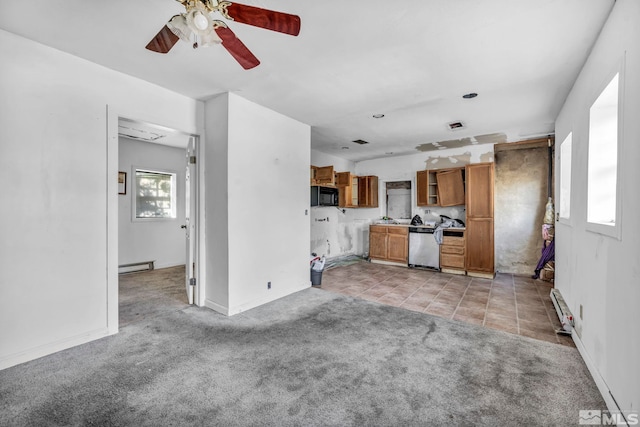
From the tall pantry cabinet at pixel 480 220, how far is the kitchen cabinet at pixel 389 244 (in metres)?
1.21

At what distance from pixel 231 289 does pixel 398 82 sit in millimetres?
2924

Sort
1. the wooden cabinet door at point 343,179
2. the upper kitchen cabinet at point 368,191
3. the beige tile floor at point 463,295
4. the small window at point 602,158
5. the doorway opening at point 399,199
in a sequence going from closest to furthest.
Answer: the small window at point 602,158
the beige tile floor at point 463,295
the wooden cabinet door at point 343,179
the doorway opening at point 399,199
the upper kitchen cabinet at point 368,191

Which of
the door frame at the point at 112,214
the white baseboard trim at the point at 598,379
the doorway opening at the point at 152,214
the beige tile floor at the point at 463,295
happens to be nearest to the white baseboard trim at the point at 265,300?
the beige tile floor at the point at 463,295

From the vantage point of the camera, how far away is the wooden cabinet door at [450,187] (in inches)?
223

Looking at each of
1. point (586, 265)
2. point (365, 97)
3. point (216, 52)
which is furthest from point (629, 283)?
point (216, 52)

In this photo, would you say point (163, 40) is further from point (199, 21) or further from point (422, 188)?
point (422, 188)

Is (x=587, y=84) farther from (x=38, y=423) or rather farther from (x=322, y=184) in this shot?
(x=38, y=423)

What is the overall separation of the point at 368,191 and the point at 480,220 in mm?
2548

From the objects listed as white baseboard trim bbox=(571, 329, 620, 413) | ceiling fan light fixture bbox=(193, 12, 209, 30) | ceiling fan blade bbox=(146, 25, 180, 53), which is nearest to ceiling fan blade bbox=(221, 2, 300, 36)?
ceiling fan light fixture bbox=(193, 12, 209, 30)

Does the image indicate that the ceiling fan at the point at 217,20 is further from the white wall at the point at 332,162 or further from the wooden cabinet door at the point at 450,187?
the wooden cabinet door at the point at 450,187

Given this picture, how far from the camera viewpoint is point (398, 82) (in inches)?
115

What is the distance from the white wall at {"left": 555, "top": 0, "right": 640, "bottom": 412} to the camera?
1.47 meters

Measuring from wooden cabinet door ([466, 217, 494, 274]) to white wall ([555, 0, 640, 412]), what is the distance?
2.47 meters

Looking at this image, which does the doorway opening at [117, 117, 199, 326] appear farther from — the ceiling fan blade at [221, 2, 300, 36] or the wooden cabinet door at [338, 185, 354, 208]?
the wooden cabinet door at [338, 185, 354, 208]
